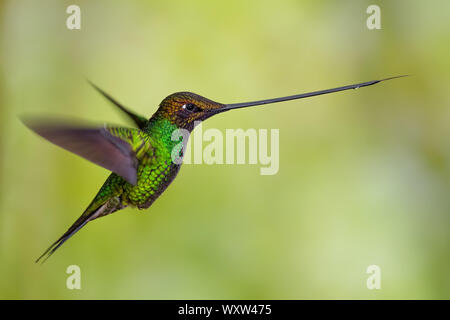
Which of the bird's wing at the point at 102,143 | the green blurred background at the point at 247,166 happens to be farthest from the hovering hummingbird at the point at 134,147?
the green blurred background at the point at 247,166

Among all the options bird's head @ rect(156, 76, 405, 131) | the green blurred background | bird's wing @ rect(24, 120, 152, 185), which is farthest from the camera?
the green blurred background

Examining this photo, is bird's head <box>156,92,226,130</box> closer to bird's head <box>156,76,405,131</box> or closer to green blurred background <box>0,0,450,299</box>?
bird's head <box>156,76,405,131</box>

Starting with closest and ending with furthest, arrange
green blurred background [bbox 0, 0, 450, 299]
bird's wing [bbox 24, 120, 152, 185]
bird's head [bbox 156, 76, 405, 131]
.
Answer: bird's wing [bbox 24, 120, 152, 185], bird's head [bbox 156, 76, 405, 131], green blurred background [bbox 0, 0, 450, 299]

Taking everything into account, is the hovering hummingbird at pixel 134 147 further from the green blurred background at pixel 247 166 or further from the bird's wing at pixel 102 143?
the green blurred background at pixel 247 166

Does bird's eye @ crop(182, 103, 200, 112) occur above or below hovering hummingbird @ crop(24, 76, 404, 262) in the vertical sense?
above

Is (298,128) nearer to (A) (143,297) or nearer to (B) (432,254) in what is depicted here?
(B) (432,254)

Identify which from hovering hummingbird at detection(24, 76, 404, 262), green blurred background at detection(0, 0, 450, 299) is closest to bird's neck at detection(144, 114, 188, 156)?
hovering hummingbird at detection(24, 76, 404, 262)

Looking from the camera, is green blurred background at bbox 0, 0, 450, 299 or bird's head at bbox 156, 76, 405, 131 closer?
bird's head at bbox 156, 76, 405, 131
